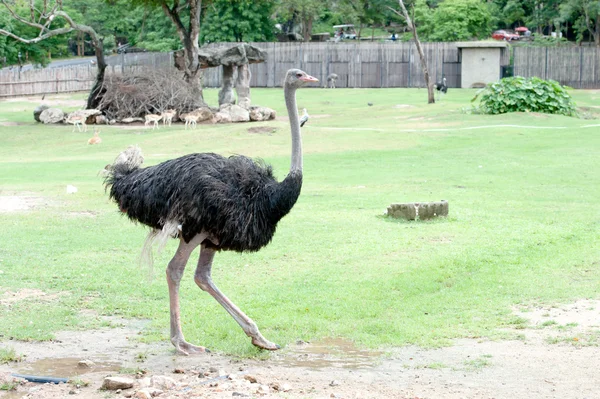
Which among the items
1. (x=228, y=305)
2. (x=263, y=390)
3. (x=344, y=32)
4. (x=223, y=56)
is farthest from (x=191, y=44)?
(x=344, y=32)

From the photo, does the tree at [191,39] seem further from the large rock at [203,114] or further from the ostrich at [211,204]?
the ostrich at [211,204]

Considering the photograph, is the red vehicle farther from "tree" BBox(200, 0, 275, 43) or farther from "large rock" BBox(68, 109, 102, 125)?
"large rock" BBox(68, 109, 102, 125)

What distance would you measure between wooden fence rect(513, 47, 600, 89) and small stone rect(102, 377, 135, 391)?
128ft

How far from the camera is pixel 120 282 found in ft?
26.1

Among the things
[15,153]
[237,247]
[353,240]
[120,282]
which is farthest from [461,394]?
[15,153]

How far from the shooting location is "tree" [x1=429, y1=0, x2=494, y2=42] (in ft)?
174

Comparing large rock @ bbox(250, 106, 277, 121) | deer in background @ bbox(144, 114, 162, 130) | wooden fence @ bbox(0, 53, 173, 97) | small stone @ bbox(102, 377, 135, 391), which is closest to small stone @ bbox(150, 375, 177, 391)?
small stone @ bbox(102, 377, 135, 391)

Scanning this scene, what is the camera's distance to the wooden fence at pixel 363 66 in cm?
4184

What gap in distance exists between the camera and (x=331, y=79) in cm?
4447

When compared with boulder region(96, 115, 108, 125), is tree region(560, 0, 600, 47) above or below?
above

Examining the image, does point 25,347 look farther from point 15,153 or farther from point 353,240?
point 15,153

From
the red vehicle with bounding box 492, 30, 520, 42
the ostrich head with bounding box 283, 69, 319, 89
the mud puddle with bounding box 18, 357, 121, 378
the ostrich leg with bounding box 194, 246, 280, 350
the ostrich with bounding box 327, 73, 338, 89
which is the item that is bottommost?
the mud puddle with bounding box 18, 357, 121, 378

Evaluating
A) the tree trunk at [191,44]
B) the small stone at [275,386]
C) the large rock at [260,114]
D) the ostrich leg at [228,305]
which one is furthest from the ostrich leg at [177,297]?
the tree trunk at [191,44]

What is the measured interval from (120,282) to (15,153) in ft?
46.9
